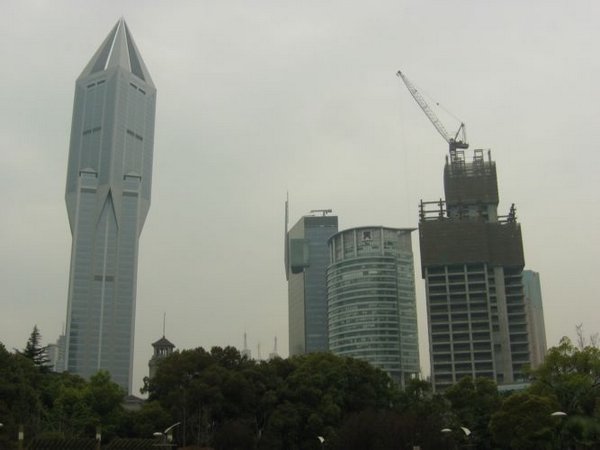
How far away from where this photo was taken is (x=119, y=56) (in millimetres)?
182250

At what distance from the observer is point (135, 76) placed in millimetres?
183125

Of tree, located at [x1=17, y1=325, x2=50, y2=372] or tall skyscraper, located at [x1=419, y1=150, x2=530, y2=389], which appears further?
tall skyscraper, located at [x1=419, y1=150, x2=530, y2=389]

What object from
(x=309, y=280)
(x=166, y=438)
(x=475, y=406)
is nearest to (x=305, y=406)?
(x=166, y=438)

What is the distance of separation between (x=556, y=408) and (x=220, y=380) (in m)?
22.8

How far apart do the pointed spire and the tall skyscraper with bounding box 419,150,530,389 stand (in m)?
93.7

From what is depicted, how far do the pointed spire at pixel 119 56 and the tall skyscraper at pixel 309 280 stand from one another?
57845 mm

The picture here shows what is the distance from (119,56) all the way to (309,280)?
76.2m

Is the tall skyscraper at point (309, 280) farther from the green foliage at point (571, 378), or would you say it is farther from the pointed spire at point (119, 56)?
the green foliage at point (571, 378)

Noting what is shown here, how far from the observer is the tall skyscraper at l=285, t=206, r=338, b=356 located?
18250 centimetres

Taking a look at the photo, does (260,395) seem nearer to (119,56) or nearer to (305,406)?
(305,406)

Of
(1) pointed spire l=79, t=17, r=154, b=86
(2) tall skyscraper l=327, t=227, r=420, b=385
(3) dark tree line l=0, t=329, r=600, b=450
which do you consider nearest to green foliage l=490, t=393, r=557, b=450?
(3) dark tree line l=0, t=329, r=600, b=450

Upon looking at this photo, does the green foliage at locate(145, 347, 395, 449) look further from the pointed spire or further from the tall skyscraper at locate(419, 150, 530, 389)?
the pointed spire

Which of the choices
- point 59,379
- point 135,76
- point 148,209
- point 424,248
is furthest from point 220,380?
point 135,76

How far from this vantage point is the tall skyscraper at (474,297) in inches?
5098
